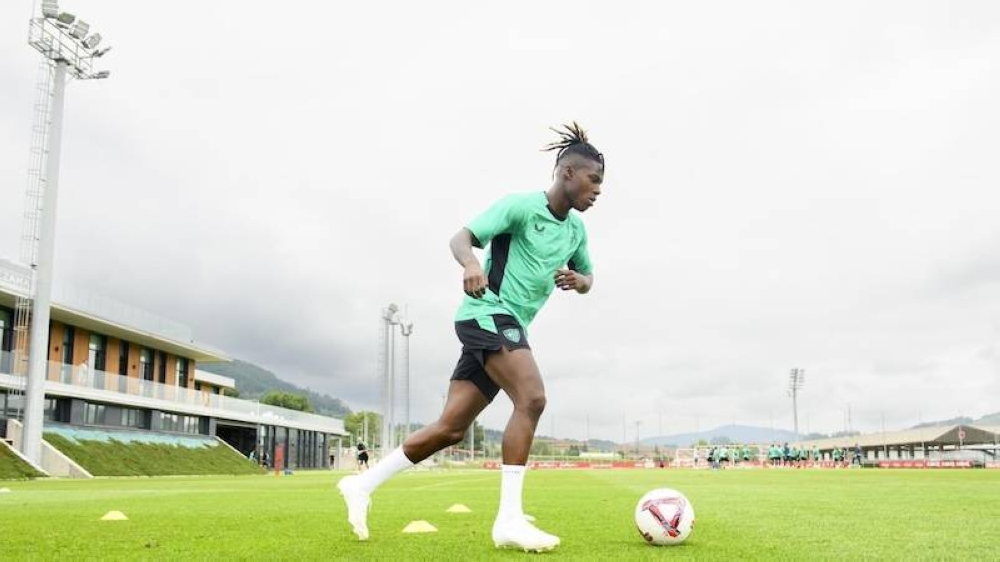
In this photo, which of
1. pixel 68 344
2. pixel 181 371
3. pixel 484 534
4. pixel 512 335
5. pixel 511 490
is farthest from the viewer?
pixel 181 371

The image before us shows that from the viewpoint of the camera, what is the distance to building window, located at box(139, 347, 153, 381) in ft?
176

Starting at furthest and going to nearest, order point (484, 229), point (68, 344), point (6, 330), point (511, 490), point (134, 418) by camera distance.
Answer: point (134, 418), point (68, 344), point (6, 330), point (484, 229), point (511, 490)

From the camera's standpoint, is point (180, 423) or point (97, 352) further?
point (180, 423)

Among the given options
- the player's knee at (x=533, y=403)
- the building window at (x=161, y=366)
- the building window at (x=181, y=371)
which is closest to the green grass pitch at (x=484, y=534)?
the player's knee at (x=533, y=403)

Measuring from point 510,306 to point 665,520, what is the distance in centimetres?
154

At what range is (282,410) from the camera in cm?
6662

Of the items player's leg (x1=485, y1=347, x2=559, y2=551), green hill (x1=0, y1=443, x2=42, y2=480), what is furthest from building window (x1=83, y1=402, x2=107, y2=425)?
player's leg (x1=485, y1=347, x2=559, y2=551)

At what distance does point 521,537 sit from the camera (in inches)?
186

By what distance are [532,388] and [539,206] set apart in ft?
3.77

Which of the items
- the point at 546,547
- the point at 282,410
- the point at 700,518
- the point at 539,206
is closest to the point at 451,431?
the point at 546,547

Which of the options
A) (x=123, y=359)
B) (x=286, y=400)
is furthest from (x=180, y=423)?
(x=286, y=400)

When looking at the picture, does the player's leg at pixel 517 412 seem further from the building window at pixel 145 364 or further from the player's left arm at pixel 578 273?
the building window at pixel 145 364

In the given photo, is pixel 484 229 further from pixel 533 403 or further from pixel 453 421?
pixel 453 421

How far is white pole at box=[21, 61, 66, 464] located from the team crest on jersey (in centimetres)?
2955
